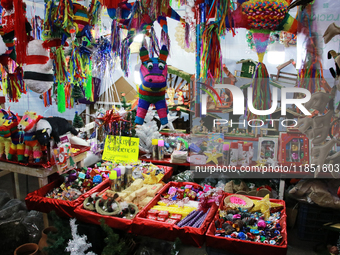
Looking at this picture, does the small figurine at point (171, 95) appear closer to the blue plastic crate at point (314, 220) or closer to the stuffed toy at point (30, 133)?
the stuffed toy at point (30, 133)

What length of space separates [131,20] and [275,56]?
3.23ft

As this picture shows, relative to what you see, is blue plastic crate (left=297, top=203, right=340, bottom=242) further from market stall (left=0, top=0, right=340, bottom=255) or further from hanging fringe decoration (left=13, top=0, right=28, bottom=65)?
hanging fringe decoration (left=13, top=0, right=28, bottom=65)

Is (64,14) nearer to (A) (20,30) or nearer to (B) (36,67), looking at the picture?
(A) (20,30)

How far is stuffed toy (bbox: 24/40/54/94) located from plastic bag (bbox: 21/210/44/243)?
58.4 inches

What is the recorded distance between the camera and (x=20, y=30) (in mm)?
1708

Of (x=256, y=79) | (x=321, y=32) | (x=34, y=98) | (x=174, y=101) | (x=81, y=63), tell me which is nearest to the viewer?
(x=321, y=32)

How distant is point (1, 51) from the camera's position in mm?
2064

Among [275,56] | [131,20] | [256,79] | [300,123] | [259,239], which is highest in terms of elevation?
[131,20]

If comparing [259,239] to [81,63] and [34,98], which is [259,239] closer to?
[81,63]

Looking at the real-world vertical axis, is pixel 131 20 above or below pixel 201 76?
above

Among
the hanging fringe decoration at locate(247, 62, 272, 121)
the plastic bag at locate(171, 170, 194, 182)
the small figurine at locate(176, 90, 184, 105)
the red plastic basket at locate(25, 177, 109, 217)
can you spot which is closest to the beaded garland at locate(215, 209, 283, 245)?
the plastic bag at locate(171, 170, 194, 182)

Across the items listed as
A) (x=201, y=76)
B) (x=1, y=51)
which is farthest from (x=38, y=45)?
(x=201, y=76)

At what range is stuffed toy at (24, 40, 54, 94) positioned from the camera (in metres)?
1.72

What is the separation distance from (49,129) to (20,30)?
2.71 ft
